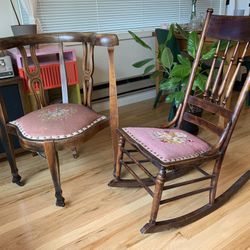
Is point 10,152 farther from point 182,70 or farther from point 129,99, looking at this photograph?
point 129,99

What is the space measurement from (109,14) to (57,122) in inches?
57.9

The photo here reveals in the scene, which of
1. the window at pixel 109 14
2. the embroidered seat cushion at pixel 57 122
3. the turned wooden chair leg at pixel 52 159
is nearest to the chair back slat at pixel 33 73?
the embroidered seat cushion at pixel 57 122

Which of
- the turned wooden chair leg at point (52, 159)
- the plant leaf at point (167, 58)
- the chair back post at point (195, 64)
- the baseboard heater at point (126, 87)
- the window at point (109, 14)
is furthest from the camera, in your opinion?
the baseboard heater at point (126, 87)

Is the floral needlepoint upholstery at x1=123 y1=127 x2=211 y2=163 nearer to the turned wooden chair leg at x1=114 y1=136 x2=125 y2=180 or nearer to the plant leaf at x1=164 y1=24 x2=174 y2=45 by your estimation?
the turned wooden chair leg at x1=114 y1=136 x2=125 y2=180

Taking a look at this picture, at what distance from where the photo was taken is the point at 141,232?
1198 millimetres

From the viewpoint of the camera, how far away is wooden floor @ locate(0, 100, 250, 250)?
45.7 inches

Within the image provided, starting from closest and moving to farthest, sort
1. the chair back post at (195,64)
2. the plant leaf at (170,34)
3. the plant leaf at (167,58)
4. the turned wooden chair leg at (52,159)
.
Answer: the turned wooden chair leg at (52,159)
the chair back post at (195,64)
the plant leaf at (167,58)
the plant leaf at (170,34)

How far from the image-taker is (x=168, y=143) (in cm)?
119

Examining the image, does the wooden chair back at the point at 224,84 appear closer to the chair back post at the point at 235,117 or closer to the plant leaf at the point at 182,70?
the chair back post at the point at 235,117

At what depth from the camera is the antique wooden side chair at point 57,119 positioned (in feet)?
3.99

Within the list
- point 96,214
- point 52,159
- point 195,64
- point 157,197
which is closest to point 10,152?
point 52,159

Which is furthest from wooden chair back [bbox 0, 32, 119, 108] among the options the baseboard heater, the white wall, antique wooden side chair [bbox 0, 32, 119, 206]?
the baseboard heater

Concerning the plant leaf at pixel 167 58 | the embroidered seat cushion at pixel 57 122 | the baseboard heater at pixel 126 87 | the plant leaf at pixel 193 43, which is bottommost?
the baseboard heater at pixel 126 87

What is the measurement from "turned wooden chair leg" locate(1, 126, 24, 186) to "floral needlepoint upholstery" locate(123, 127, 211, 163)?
64 centimetres
